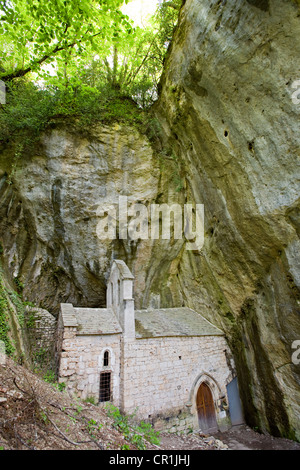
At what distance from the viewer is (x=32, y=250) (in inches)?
512

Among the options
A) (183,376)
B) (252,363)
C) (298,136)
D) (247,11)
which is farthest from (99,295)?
(247,11)

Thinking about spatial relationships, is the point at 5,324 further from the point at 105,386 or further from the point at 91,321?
the point at 105,386

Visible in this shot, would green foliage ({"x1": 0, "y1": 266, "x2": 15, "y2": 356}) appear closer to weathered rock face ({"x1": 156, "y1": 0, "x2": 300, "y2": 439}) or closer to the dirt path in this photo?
the dirt path

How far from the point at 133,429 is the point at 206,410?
14.6ft

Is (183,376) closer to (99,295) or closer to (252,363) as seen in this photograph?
(252,363)

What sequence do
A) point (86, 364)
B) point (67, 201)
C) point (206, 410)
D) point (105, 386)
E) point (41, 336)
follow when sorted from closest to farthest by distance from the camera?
point (86, 364) → point (105, 386) → point (206, 410) → point (41, 336) → point (67, 201)

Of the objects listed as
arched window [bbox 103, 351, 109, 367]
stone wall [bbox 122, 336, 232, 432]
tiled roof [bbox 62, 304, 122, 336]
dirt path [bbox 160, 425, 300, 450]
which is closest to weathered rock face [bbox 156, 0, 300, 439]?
dirt path [bbox 160, 425, 300, 450]

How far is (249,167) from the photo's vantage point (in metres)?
8.46

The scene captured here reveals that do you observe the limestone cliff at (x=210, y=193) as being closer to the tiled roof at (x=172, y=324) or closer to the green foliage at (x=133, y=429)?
the tiled roof at (x=172, y=324)

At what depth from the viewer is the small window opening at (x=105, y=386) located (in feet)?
30.2

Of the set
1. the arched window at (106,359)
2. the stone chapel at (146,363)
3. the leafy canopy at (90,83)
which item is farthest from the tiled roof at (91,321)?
the leafy canopy at (90,83)

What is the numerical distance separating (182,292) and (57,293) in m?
7.46

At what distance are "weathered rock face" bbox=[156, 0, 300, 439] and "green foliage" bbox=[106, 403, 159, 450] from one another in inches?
197

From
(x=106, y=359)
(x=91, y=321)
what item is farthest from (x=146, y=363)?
(x=91, y=321)
